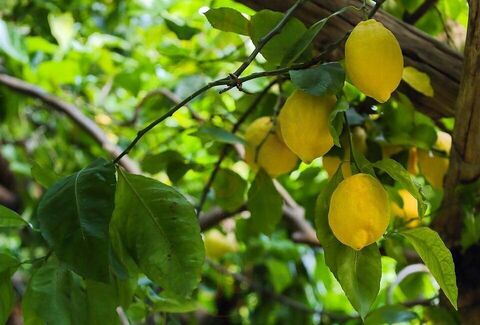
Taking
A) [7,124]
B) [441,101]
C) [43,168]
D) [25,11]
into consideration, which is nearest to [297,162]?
[441,101]

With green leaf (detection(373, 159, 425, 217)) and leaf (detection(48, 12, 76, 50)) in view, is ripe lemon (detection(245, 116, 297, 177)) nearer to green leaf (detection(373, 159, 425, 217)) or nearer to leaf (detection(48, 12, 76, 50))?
green leaf (detection(373, 159, 425, 217))

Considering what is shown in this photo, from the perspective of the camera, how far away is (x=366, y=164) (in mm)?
629

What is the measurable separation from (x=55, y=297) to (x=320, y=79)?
10.6 inches

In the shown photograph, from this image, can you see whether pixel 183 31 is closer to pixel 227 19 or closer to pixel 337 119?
pixel 227 19

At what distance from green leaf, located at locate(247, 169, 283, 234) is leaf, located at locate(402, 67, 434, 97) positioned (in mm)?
182

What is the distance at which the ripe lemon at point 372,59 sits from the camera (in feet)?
1.92

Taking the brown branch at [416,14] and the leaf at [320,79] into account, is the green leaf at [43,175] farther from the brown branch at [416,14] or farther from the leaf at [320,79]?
the brown branch at [416,14]

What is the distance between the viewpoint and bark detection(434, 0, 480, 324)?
2.16 feet

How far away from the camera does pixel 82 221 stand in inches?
23.5

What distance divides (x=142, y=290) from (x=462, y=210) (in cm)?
35

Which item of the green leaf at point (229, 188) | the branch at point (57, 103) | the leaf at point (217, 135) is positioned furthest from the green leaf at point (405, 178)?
the branch at point (57, 103)

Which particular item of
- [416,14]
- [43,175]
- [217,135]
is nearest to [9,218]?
[43,175]

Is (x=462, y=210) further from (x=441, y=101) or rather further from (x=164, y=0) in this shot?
(x=164, y=0)

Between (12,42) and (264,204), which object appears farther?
(12,42)
